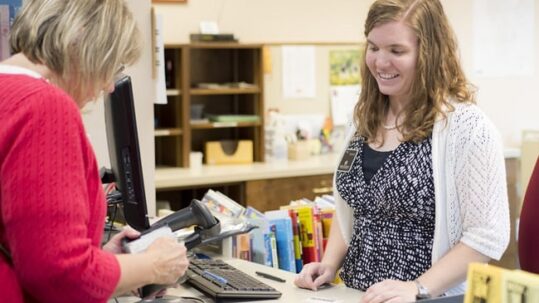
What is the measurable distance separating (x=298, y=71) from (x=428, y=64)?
3459mm

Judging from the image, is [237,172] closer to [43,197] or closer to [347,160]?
[347,160]

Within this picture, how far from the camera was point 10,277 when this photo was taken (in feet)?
4.14

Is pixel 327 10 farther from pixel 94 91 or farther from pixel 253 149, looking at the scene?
pixel 94 91

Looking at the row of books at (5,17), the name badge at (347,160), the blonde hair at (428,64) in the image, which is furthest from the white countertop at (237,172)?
the blonde hair at (428,64)

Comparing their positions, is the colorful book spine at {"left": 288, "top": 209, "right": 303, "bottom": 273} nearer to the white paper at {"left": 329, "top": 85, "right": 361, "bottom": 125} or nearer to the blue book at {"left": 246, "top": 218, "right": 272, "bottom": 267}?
the blue book at {"left": 246, "top": 218, "right": 272, "bottom": 267}

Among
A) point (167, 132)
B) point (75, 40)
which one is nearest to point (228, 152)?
point (167, 132)

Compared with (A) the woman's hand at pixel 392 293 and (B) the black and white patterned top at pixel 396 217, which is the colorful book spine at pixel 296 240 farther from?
(A) the woman's hand at pixel 392 293

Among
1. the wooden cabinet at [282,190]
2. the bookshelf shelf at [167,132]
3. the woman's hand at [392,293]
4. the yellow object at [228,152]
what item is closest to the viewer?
the woman's hand at [392,293]

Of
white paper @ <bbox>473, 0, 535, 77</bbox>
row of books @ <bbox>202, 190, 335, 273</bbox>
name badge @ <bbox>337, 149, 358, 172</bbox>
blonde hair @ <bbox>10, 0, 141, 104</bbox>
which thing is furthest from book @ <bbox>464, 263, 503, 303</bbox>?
white paper @ <bbox>473, 0, 535, 77</bbox>

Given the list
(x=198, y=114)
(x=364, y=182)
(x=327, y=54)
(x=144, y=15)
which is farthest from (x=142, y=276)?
(x=327, y=54)

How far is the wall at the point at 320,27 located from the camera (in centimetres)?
505

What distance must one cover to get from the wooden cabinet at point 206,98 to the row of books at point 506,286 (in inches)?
150

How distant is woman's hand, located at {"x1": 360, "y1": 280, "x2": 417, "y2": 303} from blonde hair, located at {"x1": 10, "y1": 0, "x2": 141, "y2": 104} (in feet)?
2.61

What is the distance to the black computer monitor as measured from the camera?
1903mm
